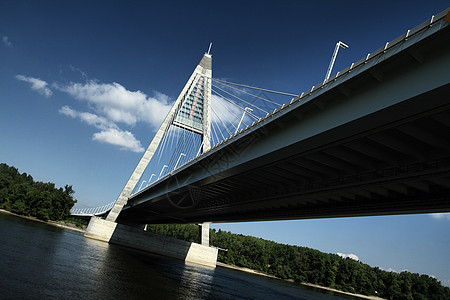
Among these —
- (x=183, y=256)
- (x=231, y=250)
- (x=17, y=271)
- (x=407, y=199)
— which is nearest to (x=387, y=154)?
(x=407, y=199)

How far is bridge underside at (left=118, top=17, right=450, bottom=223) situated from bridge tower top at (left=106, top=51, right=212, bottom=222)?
14.1 m

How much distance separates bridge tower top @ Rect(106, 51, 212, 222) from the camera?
3966cm

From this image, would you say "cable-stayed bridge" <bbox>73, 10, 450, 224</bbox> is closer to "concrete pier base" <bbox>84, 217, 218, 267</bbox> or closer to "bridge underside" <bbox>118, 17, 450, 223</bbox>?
"bridge underside" <bbox>118, 17, 450, 223</bbox>

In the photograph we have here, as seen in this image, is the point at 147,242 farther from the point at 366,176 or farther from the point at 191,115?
the point at 366,176

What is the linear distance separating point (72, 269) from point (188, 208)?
825 inches

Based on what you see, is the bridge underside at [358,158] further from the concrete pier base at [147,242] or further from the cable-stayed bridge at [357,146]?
the concrete pier base at [147,242]

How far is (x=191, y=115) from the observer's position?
41.9 m

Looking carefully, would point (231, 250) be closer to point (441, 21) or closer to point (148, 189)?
point (148, 189)

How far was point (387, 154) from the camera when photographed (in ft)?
45.0

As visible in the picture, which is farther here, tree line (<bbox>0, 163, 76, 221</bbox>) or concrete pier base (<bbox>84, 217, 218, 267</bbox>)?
tree line (<bbox>0, 163, 76, 221</bbox>)

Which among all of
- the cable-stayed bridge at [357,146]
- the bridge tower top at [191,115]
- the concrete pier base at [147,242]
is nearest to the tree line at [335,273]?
the concrete pier base at [147,242]

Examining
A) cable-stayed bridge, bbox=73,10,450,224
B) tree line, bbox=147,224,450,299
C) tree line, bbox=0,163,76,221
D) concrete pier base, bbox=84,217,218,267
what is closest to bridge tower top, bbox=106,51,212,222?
concrete pier base, bbox=84,217,218,267

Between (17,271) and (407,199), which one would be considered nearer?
(17,271)

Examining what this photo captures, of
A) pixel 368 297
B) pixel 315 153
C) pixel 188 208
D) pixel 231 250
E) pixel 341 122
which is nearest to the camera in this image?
pixel 341 122
